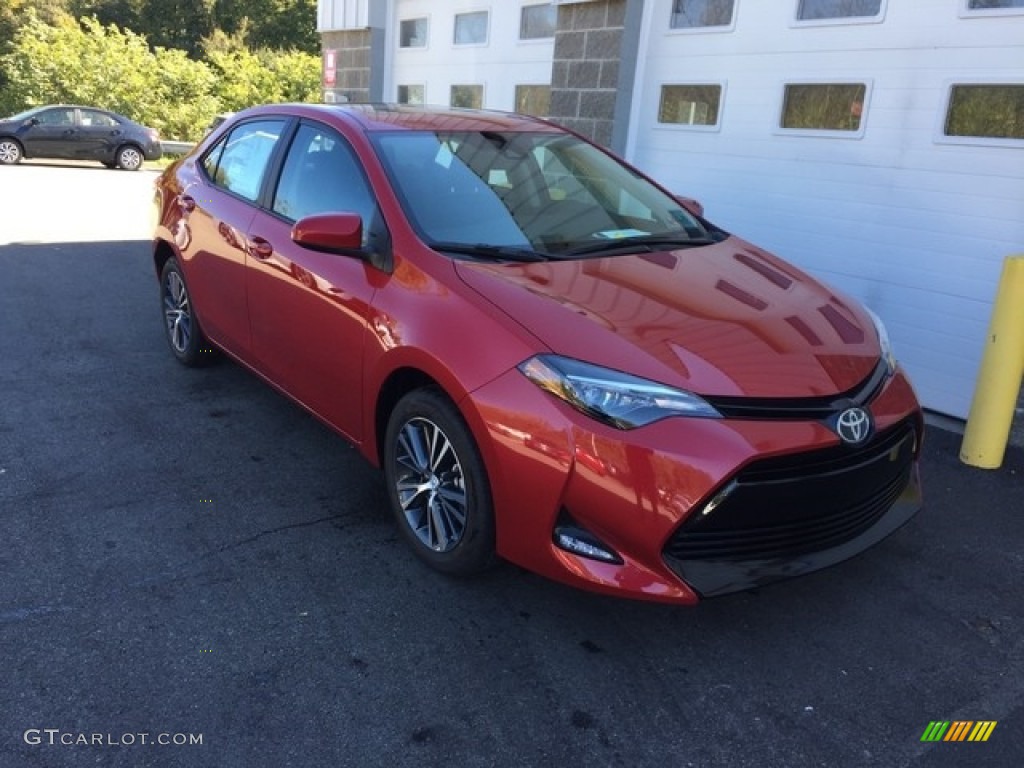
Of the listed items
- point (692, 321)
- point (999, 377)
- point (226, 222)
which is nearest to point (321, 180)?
point (226, 222)

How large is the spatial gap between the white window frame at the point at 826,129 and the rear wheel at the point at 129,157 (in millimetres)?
18294

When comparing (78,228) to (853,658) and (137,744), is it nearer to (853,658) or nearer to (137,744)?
(137,744)

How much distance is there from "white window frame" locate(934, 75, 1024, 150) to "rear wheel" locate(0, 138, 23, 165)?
65.8 ft

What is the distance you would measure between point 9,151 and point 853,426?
70.5ft

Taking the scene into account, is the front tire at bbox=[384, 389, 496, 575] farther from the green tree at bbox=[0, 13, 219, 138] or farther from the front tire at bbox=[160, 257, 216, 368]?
the green tree at bbox=[0, 13, 219, 138]

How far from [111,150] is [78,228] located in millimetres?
10671

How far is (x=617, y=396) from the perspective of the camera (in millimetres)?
2516

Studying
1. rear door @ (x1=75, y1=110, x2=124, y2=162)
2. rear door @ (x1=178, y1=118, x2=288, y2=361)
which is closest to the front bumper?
rear door @ (x1=178, y1=118, x2=288, y2=361)

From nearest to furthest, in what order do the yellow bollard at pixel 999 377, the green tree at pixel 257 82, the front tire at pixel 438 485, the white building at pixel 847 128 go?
the front tire at pixel 438 485, the yellow bollard at pixel 999 377, the white building at pixel 847 128, the green tree at pixel 257 82

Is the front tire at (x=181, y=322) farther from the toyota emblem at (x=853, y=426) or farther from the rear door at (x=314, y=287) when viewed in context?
the toyota emblem at (x=853, y=426)

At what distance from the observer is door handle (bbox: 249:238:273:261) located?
3908 mm

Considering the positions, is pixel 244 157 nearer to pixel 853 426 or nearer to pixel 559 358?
pixel 559 358

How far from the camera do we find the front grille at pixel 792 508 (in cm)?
248

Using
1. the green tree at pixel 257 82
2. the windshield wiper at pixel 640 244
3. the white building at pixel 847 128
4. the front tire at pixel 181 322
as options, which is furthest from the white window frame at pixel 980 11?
the green tree at pixel 257 82
